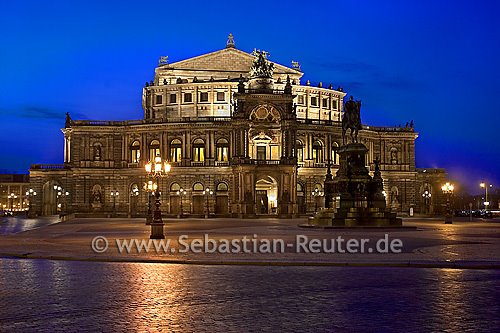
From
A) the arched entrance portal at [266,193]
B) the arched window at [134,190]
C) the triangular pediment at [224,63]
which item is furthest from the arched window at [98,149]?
the arched entrance portal at [266,193]

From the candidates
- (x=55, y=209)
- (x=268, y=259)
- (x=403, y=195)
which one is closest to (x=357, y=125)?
(x=268, y=259)

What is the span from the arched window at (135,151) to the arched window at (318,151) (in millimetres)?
28659

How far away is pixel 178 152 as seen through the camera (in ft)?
Result: 349

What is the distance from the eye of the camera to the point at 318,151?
4195 inches

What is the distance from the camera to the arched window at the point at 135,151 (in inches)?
4257

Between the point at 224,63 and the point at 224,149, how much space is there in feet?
74.2

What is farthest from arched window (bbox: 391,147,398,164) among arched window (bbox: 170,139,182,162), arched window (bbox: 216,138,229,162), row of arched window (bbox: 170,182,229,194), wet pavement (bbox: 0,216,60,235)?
wet pavement (bbox: 0,216,60,235)

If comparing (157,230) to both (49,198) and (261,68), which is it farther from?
(49,198)

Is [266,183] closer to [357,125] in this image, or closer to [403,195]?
[403,195]

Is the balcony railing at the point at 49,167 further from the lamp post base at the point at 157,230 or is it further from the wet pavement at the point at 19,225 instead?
the lamp post base at the point at 157,230

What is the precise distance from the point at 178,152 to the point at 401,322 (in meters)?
95.9

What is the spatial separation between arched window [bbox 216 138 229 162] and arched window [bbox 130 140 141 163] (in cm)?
1355

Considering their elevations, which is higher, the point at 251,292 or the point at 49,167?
the point at 49,167

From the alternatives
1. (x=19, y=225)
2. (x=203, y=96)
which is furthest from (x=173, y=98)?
(x=19, y=225)
